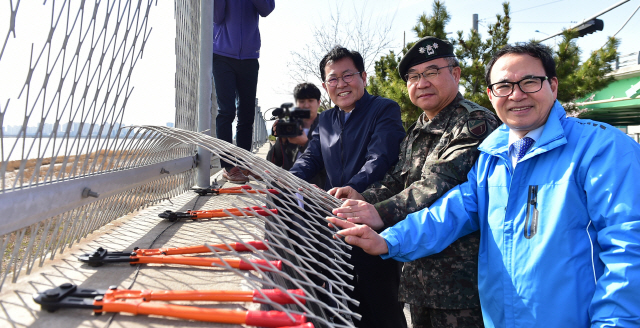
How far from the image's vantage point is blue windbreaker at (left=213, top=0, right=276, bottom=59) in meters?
3.82

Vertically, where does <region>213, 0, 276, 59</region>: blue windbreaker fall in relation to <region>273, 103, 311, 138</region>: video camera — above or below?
above

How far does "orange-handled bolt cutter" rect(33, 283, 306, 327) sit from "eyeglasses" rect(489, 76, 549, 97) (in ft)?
3.66

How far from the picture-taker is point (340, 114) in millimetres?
2766

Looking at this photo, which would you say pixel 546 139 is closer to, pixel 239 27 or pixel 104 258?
pixel 104 258

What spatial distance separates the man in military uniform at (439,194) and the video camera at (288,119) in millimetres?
1000

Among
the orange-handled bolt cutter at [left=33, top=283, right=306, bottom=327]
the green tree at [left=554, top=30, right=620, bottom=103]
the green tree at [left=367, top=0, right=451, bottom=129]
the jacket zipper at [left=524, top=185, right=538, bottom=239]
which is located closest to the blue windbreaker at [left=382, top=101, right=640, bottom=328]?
the jacket zipper at [left=524, top=185, right=538, bottom=239]

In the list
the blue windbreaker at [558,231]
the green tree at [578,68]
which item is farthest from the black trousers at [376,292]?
the green tree at [578,68]

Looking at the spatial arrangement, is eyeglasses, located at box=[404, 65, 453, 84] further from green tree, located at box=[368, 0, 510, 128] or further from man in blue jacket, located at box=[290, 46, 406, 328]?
green tree, located at box=[368, 0, 510, 128]

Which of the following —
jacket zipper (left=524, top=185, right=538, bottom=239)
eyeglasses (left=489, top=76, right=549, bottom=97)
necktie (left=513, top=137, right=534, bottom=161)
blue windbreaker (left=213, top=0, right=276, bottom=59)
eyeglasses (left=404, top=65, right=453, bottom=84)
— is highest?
blue windbreaker (left=213, top=0, right=276, bottom=59)

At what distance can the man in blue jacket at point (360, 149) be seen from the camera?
231 cm

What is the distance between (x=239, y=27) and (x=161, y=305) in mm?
3120

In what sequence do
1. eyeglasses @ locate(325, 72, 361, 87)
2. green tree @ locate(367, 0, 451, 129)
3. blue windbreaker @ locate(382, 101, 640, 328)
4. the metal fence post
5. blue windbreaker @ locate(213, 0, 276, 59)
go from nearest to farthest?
blue windbreaker @ locate(382, 101, 640, 328), eyeglasses @ locate(325, 72, 361, 87), the metal fence post, blue windbreaker @ locate(213, 0, 276, 59), green tree @ locate(367, 0, 451, 129)

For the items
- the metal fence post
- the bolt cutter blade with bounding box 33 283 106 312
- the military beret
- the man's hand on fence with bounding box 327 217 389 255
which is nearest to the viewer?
the bolt cutter blade with bounding box 33 283 106 312

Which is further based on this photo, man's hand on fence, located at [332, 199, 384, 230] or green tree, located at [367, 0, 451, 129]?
green tree, located at [367, 0, 451, 129]
